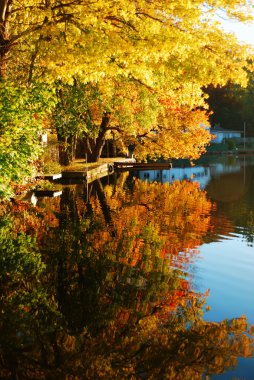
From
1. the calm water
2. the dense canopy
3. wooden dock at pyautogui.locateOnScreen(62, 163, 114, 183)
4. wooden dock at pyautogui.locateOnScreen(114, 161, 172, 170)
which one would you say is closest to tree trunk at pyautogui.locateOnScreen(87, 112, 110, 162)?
wooden dock at pyautogui.locateOnScreen(114, 161, 172, 170)

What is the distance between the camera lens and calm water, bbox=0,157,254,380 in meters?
6.66

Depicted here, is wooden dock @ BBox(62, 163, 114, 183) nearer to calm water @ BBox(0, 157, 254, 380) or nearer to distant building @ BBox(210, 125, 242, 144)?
calm water @ BBox(0, 157, 254, 380)

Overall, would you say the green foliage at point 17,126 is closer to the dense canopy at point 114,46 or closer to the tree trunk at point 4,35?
the dense canopy at point 114,46

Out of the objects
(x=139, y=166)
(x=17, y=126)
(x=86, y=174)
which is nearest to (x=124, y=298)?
(x=17, y=126)

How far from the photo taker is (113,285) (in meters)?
9.99

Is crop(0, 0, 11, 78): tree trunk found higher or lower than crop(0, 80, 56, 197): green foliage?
higher

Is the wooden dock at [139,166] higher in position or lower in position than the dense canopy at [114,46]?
lower

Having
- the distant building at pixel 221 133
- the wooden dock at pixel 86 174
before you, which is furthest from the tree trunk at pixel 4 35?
the distant building at pixel 221 133

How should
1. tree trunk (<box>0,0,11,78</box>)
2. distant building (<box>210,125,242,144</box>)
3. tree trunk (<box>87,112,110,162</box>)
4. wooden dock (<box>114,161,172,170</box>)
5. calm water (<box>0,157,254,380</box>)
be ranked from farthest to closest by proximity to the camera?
distant building (<box>210,125,242,144</box>) → wooden dock (<box>114,161,172,170</box>) → tree trunk (<box>87,112,110,162</box>) → tree trunk (<box>0,0,11,78</box>) → calm water (<box>0,157,254,380</box>)

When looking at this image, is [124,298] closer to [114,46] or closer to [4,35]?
[114,46]

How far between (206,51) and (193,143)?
19.2 meters

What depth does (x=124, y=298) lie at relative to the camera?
919 cm

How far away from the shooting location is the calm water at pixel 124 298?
21.9 feet

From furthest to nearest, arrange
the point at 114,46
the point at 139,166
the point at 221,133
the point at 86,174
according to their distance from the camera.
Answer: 1. the point at 221,133
2. the point at 139,166
3. the point at 86,174
4. the point at 114,46
